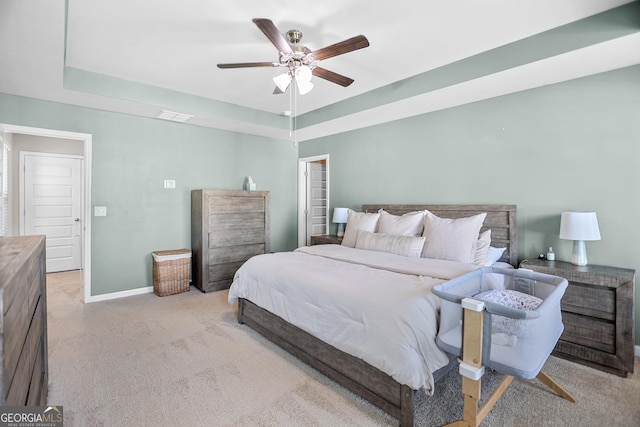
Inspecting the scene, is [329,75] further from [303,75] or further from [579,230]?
[579,230]

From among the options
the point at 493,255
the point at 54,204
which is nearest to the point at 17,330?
the point at 493,255

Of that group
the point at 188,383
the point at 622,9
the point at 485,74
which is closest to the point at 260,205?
the point at 188,383

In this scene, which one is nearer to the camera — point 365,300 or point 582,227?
point 365,300

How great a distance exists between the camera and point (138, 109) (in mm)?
3807

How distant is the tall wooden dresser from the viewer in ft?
14.1

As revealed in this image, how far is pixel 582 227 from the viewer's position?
2539mm

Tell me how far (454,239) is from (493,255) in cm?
41

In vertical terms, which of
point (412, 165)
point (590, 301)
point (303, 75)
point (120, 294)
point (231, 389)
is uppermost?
point (303, 75)

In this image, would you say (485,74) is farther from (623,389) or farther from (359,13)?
(623,389)

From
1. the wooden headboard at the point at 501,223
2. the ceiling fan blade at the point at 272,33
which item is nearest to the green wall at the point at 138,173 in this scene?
the ceiling fan blade at the point at 272,33

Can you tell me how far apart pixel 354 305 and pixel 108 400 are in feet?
5.48

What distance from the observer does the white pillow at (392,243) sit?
320 centimetres

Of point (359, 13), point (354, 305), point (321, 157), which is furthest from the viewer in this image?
point (321, 157)

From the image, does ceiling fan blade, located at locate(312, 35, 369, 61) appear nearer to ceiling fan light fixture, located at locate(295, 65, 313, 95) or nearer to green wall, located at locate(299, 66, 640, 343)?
ceiling fan light fixture, located at locate(295, 65, 313, 95)
